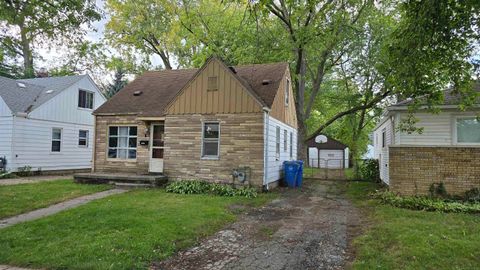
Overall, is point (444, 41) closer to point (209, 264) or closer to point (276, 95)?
point (209, 264)

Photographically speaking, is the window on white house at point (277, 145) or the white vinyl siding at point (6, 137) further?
the white vinyl siding at point (6, 137)

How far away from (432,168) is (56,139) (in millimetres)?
18764

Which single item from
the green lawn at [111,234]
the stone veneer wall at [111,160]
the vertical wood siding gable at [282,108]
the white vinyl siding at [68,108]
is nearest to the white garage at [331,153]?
the vertical wood siding gable at [282,108]

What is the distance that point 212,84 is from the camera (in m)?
13.6

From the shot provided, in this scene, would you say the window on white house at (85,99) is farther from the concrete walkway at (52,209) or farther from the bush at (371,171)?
the bush at (371,171)

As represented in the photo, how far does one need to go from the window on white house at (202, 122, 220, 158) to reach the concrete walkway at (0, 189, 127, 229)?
12.2 ft

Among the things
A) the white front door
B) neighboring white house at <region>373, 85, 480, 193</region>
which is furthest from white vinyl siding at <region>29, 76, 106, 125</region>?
neighboring white house at <region>373, 85, 480, 193</region>

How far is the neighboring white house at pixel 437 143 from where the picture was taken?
1080cm

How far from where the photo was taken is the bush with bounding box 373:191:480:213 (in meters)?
9.34

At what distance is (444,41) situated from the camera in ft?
17.8

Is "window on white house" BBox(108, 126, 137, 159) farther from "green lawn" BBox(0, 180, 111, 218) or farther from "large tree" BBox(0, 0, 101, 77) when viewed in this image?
"large tree" BBox(0, 0, 101, 77)

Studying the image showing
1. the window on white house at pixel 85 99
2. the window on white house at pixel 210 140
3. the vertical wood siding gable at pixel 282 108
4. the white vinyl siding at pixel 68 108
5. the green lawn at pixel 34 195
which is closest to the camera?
the green lawn at pixel 34 195

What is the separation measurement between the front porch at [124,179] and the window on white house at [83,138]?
7.42m

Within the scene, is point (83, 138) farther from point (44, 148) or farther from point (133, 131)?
point (133, 131)
